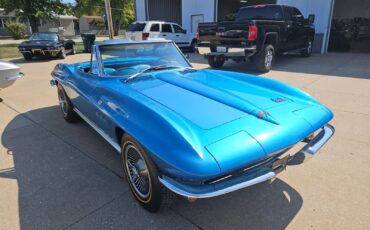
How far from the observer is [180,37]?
15117 millimetres

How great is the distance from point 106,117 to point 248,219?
1.65 meters

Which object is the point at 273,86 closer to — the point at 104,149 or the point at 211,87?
the point at 211,87

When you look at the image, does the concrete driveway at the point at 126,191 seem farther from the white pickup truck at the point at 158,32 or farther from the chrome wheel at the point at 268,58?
the white pickup truck at the point at 158,32

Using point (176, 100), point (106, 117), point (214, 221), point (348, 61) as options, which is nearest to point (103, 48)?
point (106, 117)

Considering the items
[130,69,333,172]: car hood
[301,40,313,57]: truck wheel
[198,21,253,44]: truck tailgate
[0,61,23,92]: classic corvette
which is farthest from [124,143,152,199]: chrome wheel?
[301,40,313,57]: truck wheel

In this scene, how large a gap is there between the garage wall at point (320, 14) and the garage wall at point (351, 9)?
1189 centimetres

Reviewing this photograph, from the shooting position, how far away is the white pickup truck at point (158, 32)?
13.8 m

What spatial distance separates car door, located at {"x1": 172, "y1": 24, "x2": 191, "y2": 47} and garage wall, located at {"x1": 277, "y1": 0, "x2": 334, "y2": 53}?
551 centimetres

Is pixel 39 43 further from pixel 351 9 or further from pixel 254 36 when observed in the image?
pixel 351 9

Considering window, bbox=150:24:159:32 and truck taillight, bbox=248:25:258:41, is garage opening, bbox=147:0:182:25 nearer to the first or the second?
window, bbox=150:24:159:32

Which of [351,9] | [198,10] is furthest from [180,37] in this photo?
[351,9]

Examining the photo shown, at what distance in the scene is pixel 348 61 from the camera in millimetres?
10812

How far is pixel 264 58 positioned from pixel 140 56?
5.52 meters

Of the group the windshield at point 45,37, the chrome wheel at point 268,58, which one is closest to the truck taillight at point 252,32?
the chrome wheel at point 268,58
